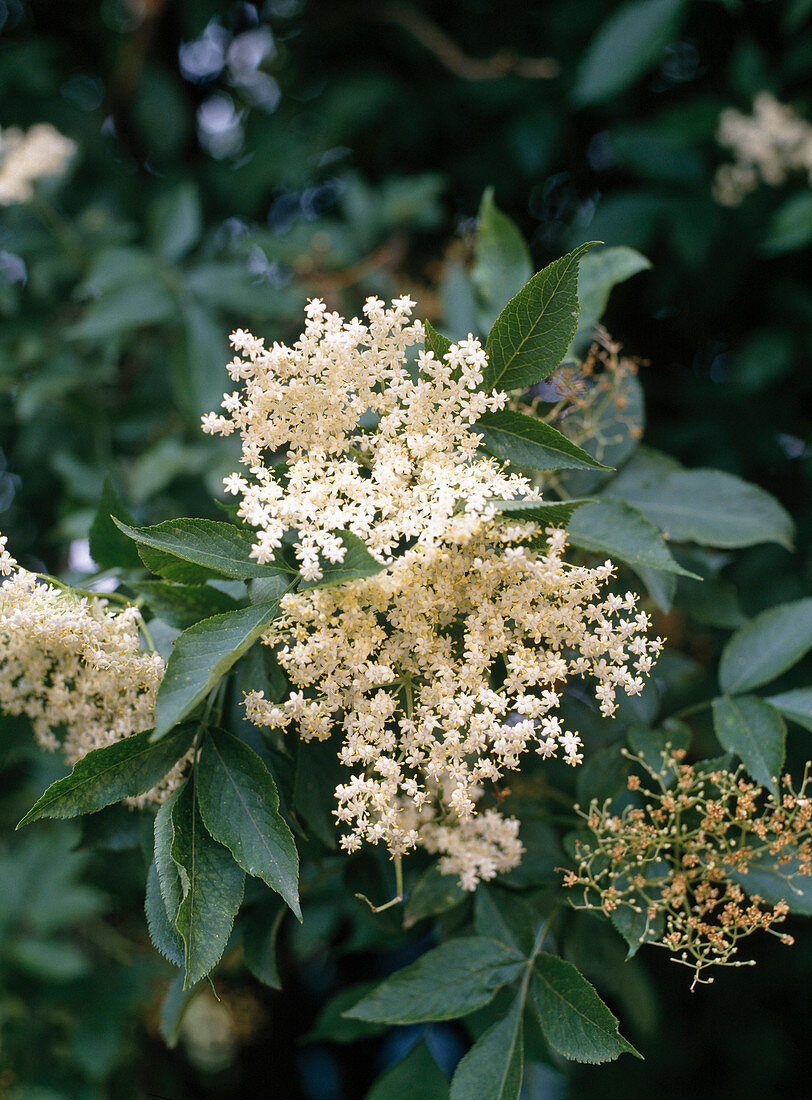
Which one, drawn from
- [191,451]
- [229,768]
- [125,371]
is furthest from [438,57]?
[229,768]

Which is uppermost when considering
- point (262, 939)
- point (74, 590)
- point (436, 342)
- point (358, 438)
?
point (436, 342)

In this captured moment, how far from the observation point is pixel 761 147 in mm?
2648

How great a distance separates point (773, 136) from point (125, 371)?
230 centimetres

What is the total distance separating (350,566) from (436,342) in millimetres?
320

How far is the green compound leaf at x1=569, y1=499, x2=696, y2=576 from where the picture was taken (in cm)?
114

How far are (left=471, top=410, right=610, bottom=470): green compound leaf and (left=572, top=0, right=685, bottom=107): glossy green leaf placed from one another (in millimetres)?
1570

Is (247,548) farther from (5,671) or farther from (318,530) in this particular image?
(5,671)

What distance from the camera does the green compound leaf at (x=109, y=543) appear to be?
4.37 ft

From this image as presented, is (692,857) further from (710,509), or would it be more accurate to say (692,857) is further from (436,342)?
(436,342)

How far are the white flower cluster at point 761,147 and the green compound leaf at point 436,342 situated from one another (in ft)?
7.04

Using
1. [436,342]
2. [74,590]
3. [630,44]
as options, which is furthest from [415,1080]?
[630,44]

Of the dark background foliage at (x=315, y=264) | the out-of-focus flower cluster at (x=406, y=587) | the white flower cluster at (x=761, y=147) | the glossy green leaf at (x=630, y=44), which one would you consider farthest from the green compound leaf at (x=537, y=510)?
the white flower cluster at (x=761, y=147)

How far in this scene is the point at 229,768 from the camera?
40.9 inches

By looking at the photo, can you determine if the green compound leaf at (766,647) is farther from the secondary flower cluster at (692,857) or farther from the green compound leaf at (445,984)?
the green compound leaf at (445,984)
